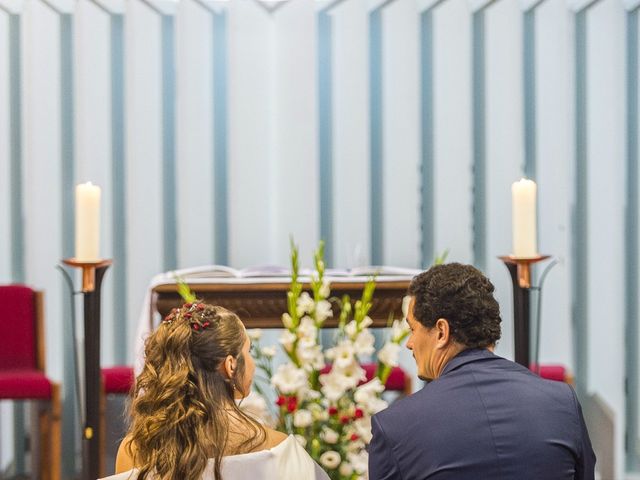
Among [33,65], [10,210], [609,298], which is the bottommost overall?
[609,298]

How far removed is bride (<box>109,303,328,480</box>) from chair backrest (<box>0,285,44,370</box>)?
9.21ft

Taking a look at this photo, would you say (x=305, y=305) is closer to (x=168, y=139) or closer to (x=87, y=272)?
(x=87, y=272)

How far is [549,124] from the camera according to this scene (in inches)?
210

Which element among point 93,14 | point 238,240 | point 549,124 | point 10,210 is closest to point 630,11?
point 549,124

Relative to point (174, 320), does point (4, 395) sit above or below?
below

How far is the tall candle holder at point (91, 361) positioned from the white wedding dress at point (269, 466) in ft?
4.36

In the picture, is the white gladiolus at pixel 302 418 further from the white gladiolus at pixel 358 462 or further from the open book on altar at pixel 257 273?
the open book on altar at pixel 257 273

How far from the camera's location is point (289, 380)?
2906mm

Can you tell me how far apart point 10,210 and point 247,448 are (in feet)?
11.7

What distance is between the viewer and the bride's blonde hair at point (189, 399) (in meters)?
2.03

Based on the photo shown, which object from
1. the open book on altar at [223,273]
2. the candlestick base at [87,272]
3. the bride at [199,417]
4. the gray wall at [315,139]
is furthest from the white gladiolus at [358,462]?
the gray wall at [315,139]

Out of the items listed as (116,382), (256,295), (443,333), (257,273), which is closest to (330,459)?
(443,333)

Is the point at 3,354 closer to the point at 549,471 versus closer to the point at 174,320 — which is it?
the point at 174,320

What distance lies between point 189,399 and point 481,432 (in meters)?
0.60
